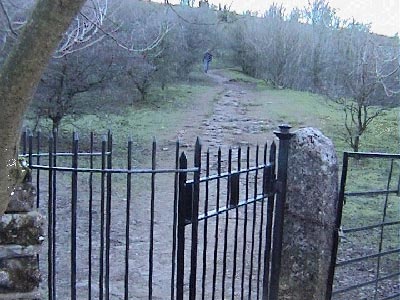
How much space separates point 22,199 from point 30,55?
1054 millimetres

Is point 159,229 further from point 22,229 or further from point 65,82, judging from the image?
point 65,82

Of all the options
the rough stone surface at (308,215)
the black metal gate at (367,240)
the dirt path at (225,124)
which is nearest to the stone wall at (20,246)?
the rough stone surface at (308,215)

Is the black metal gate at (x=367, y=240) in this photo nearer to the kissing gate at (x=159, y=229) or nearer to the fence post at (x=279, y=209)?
the fence post at (x=279, y=209)

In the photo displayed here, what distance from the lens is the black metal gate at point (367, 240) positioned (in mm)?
3639

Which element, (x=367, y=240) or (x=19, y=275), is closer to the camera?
(x=19, y=275)

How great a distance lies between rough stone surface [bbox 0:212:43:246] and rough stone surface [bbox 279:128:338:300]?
1545 millimetres

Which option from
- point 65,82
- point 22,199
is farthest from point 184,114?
point 22,199

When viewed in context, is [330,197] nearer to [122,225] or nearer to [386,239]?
[386,239]

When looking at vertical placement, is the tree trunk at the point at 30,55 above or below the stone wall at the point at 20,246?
above

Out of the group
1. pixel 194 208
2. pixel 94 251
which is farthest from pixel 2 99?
pixel 94 251

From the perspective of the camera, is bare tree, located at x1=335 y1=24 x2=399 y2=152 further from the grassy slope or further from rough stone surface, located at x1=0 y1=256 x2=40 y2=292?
rough stone surface, located at x1=0 y1=256 x2=40 y2=292

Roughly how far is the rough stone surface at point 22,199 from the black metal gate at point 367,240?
1.93m

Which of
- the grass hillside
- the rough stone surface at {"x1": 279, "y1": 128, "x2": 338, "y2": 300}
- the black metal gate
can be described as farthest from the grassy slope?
the rough stone surface at {"x1": 279, "y1": 128, "x2": 338, "y2": 300}

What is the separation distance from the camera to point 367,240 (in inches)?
250
